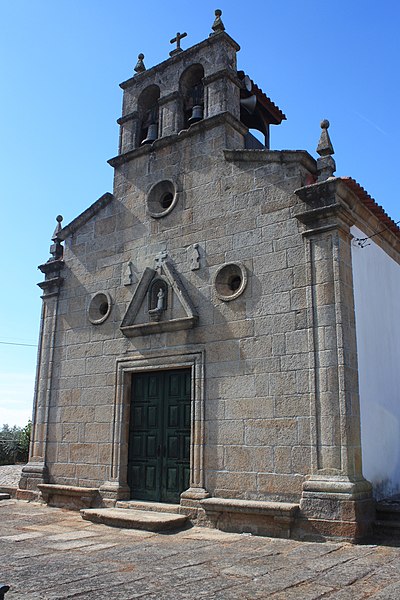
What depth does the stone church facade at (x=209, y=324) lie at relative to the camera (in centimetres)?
743

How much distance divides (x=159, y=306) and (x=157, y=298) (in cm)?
28

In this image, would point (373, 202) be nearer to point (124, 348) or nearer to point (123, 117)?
point (124, 348)

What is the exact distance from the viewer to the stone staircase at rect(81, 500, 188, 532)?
774cm

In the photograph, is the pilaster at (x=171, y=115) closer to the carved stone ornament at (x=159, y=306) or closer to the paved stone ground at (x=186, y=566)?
the carved stone ornament at (x=159, y=306)

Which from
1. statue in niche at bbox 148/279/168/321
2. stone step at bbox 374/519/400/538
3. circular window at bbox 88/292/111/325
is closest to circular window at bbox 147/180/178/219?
statue in niche at bbox 148/279/168/321

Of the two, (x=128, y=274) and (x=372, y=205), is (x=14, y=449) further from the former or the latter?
(x=372, y=205)

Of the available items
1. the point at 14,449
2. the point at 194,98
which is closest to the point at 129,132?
the point at 194,98

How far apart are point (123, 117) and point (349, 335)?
679cm

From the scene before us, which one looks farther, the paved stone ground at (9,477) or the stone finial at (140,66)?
the paved stone ground at (9,477)

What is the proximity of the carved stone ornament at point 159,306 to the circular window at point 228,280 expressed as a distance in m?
0.55

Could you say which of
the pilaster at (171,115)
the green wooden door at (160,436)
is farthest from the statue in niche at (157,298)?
the pilaster at (171,115)

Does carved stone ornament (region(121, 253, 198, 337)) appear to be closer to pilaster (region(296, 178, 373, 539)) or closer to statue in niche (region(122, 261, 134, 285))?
statue in niche (region(122, 261, 134, 285))

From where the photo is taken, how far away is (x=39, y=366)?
11.3m

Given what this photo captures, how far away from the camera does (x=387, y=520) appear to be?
7074mm
